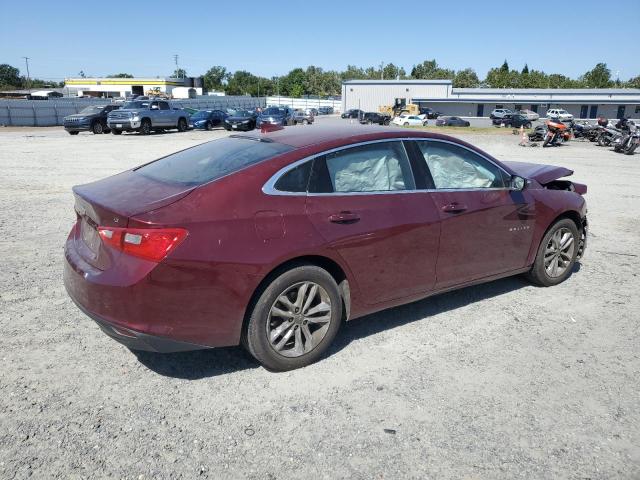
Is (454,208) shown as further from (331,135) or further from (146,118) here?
(146,118)

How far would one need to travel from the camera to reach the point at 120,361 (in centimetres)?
376

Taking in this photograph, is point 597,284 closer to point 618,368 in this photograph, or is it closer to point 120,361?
point 618,368

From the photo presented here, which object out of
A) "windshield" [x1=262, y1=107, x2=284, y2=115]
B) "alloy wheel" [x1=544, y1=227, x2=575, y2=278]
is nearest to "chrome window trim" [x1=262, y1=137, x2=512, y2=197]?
"alloy wheel" [x1=544, y1=227, x2=575, y2=278]

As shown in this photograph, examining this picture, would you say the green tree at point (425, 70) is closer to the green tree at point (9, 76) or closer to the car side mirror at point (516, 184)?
the green tree at point (9, 76)

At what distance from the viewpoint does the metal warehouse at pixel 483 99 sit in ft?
242

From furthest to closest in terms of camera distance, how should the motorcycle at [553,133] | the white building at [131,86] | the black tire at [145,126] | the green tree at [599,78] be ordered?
the green tree at [599,78] → the white building at [131,86] → the black tire at [145,126] → the motorcycle at [553,133]

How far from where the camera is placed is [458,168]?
454 centimetres

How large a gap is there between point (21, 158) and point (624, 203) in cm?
1596

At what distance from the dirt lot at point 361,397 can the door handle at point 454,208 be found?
97 cm

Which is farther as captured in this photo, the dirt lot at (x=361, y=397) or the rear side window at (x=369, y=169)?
the rear side window at (x=369, y=169)

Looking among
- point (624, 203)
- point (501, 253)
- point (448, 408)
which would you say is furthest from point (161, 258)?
point (624, 203)

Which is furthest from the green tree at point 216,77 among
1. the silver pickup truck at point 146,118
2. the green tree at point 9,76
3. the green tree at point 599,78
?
the silver pickup truck at point 146,118

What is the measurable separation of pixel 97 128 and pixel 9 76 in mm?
124194

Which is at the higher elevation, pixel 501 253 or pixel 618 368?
pixel 501 253
